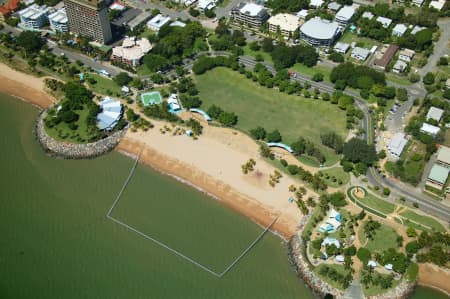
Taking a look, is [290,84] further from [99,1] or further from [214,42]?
[99,1]

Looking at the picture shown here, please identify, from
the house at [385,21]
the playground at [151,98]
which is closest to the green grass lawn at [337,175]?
the playground at [151,98]

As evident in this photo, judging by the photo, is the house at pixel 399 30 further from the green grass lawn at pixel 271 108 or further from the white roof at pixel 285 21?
the green grass lawn at pixel 271 108

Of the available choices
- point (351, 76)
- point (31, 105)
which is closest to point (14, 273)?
point (31, 105)

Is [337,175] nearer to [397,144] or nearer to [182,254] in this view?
[397,144]

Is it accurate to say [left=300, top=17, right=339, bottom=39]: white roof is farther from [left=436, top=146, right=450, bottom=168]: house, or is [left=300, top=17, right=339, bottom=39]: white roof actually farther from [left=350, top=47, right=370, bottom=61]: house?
[left=436, top=146, right=450, bottom=168]: house

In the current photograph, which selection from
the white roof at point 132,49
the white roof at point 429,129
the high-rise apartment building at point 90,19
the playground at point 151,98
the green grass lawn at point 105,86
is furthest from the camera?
the high-rise apartment building at point 90,19

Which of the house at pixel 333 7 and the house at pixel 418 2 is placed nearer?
the house at pixel 333 7
